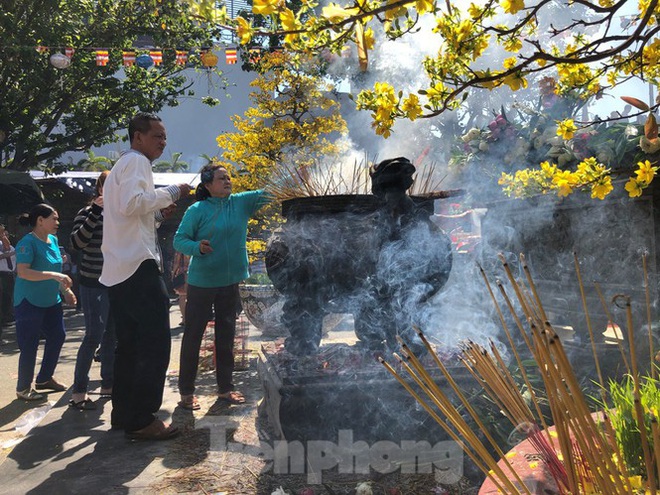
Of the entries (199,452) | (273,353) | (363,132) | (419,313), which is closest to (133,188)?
(273,353)

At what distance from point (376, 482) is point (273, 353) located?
4.71 feet

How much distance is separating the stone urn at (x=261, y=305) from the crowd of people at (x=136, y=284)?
2624 millimetres

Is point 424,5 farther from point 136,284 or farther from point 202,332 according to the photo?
point 202,332

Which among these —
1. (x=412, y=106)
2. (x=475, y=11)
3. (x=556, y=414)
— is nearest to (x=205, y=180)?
(x=412, y=106)

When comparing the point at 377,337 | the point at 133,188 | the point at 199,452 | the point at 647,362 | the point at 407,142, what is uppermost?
the point at 407,142

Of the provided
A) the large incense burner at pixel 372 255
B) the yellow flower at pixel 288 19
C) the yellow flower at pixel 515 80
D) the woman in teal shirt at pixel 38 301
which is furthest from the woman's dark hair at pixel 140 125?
the yellow flower at pixel 515 80

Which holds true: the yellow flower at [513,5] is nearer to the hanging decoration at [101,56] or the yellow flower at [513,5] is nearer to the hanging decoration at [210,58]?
the hanging decoration at [210,58]

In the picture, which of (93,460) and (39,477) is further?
(93,460)

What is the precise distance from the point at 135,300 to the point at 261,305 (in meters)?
4.02

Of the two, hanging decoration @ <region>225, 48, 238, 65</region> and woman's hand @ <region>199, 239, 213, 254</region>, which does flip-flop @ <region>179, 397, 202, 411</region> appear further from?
hanging decoration @ <region>225, 48, 238, 65</region>

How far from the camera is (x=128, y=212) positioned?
158 inches

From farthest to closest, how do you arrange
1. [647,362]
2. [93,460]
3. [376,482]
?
1. [647,362]
2. [93,460]
3. [376,482]

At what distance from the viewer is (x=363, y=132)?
12727 mm

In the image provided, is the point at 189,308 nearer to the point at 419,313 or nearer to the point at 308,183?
the point at 308,183
